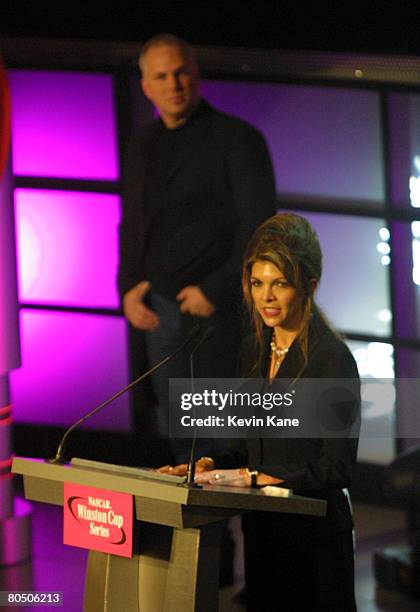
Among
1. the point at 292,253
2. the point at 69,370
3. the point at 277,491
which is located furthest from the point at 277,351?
the point at 69,370

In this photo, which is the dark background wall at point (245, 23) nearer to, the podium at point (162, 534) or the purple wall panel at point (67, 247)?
the purple wall panel at point (67, 247)

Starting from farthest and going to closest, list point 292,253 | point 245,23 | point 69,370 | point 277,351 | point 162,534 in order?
point 69,370, point 245,23, point 292,253, point 277,351, point 162,534

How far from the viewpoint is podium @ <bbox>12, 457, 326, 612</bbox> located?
265cm

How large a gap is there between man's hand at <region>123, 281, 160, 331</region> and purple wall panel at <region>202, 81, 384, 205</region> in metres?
0.72

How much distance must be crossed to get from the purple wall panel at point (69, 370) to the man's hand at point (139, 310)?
44 cm

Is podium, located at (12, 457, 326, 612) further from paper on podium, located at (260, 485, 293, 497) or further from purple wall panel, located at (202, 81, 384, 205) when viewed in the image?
purple wall panel, located at (202, 81, 384, 205)

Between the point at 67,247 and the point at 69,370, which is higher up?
the point at 67,247

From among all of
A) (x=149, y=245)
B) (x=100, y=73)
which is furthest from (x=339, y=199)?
(x=100, y=73)

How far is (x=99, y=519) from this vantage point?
276cm

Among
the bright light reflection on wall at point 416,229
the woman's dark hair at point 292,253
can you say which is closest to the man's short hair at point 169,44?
the bright light reflection on wall at point 416,229

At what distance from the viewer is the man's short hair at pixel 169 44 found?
4.37m

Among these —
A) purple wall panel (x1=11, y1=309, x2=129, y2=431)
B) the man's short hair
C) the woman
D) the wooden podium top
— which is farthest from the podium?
purple wall panel (x1=11, y1=309, x2=129, y2=431)

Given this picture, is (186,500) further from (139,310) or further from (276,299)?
(139,310)

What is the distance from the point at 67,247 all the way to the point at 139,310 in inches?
29.8
